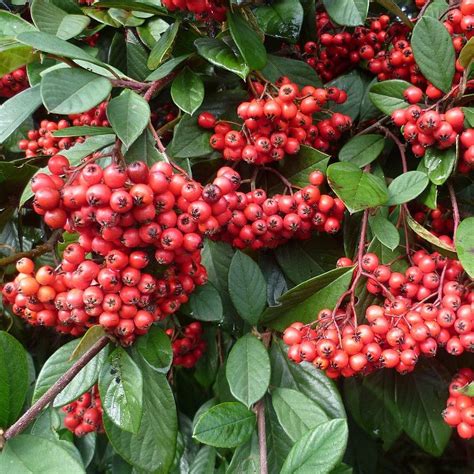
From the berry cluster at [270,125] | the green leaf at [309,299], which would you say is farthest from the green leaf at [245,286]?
the berry cluster at [270,125]

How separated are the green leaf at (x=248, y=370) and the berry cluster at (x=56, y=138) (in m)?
0.73

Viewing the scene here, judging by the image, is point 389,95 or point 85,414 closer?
point 389,95

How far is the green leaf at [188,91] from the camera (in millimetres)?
1276

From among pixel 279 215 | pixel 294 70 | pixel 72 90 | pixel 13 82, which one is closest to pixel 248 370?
pixel 279 215

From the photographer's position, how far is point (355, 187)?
1229mm

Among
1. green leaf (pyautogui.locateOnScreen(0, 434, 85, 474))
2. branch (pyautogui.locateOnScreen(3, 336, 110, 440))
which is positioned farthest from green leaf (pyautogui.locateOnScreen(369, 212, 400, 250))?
A: green leaf (pyautogui.locateOnScreen(0, 434, 85, 474))

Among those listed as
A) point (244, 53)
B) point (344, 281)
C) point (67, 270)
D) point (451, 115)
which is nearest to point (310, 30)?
point (244, 53)

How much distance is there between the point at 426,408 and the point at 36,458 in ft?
3.49

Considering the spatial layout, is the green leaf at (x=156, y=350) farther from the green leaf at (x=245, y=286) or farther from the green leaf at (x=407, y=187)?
the green leaf at (x=407, y=187)

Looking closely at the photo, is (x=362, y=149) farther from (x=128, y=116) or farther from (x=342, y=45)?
(x=128, y=116)

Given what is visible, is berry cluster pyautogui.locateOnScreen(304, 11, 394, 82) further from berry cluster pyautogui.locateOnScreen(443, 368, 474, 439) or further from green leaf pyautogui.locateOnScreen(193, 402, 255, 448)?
green leaf pyautogui.locateOnScreen(193, 402, 255, 448)

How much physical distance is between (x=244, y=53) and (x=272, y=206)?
0.37 metres

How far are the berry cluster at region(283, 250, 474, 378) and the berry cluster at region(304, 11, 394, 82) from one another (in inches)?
28.3

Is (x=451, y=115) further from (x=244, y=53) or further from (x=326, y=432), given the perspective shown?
(x=326, y=432)
